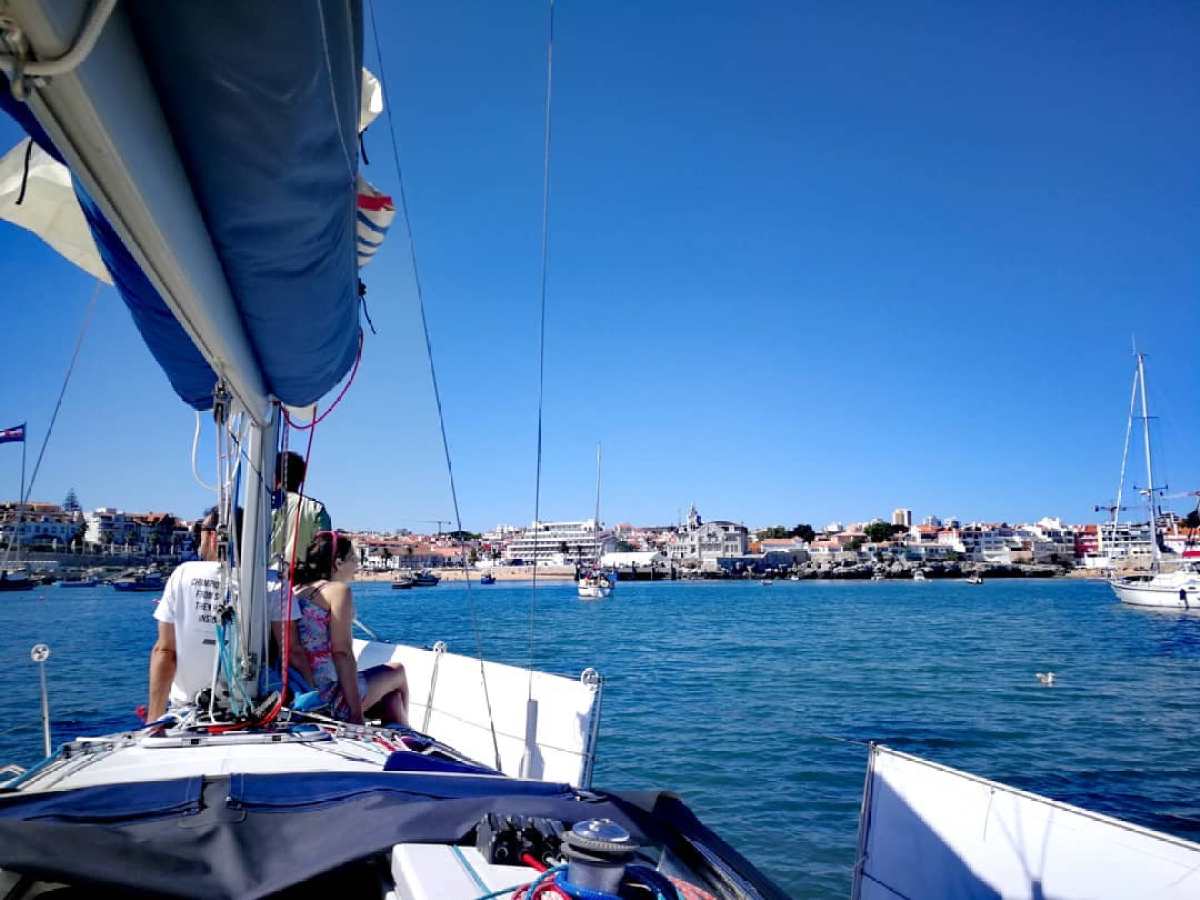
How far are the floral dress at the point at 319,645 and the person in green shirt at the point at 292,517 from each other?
25 centimetres

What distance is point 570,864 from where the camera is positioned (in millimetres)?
1429

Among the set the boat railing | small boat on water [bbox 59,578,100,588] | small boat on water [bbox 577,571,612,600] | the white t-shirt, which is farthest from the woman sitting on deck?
small boat on water [bbox 59,578,100,588]

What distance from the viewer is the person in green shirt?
4.19 metres

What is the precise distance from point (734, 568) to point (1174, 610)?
8470cm

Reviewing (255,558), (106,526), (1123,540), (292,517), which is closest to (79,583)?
(106,526)

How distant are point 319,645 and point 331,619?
257 mm

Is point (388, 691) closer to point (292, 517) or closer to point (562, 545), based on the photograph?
point (292, 517)

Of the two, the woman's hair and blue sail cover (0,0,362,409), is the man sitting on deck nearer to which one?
the woman's hair

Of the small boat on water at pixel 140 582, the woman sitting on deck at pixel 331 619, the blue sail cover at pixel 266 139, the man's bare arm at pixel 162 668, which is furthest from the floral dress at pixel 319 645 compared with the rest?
the small boat on water at pixel 140 582

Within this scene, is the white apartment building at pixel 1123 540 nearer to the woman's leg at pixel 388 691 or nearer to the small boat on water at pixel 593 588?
the small boat on water at pixel 593 588

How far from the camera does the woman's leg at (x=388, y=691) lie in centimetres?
455

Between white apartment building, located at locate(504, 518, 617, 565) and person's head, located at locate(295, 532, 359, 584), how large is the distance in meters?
129

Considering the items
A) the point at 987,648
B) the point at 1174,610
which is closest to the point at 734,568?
the point at 1174,610

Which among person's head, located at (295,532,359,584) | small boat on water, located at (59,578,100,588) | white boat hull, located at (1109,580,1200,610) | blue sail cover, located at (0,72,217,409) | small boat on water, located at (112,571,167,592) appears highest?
blue sail cover, located at (0,72,217,409)
